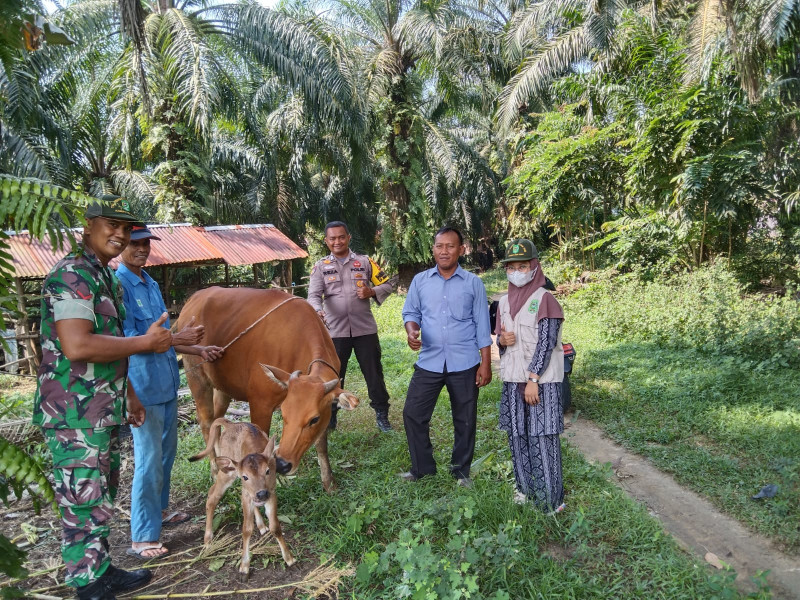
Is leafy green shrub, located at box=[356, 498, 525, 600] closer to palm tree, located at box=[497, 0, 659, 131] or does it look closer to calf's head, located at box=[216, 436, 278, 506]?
calf's head, located at box=[216, 436, 278, 506]

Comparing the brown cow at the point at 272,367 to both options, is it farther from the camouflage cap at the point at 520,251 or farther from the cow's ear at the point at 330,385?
the camouflage cap at the point at 520,251

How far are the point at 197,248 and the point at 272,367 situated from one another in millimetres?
9325

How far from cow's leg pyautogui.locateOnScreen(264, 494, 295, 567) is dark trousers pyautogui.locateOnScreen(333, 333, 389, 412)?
7.40 feet

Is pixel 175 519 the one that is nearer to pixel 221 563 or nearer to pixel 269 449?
pixel 221 563

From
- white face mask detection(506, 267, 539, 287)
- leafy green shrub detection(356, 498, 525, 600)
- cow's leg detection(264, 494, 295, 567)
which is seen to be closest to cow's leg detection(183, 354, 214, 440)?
cow's leg detection(264, 494, 295, 567)

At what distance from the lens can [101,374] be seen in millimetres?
2797

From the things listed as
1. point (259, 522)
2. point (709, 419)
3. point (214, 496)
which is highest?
point (214, 496)

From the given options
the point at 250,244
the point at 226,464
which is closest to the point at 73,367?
the point at 226,464

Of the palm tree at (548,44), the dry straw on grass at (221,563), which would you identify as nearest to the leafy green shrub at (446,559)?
the dry straw on grass at (221,563)

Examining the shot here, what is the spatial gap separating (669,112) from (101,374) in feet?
32.3

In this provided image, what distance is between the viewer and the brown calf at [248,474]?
3.03 meters

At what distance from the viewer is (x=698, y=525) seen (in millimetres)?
3934

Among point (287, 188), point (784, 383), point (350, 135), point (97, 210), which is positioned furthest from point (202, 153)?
point (784, 383)

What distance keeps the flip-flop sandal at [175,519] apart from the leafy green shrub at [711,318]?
21.2ft
